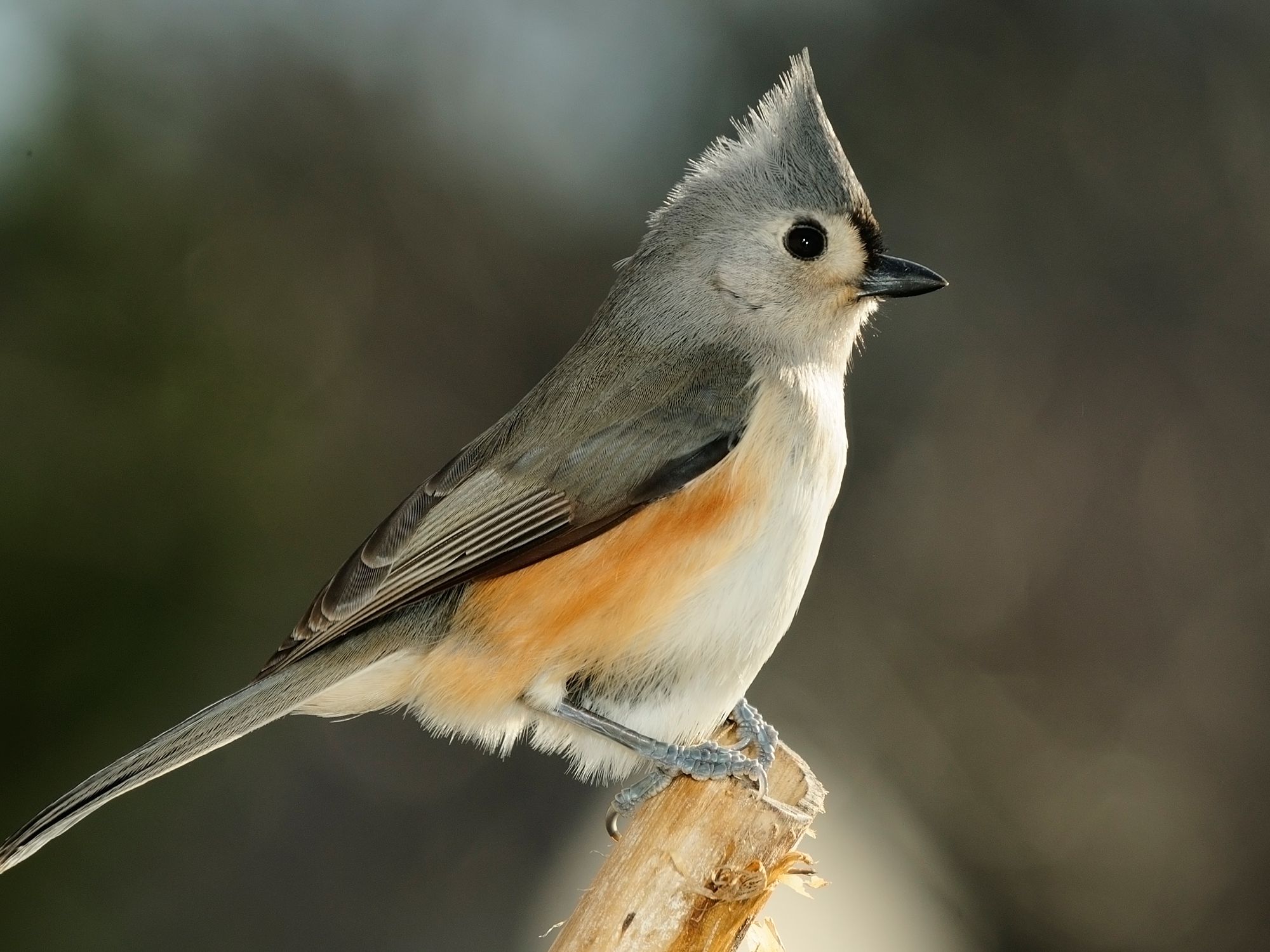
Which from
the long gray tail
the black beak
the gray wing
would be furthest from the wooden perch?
the black beak

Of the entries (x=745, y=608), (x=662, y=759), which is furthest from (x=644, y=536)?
(x=662, y=759)

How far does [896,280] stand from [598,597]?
3.66 feet

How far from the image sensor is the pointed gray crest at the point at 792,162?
3.13 meters

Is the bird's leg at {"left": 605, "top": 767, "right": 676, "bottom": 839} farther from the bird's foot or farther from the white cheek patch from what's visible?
the white cheek patch

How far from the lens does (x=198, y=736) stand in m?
2.62

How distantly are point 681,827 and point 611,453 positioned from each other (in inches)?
35.3

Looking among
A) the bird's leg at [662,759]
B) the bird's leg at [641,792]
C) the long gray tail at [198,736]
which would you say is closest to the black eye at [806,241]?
the bird's leg at [662,759]

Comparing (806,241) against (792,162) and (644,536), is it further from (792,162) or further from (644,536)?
(644,536)

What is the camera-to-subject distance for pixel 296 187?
5.81 metres

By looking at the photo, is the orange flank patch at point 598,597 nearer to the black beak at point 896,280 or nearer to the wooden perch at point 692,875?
the wooden perch at point 692,875

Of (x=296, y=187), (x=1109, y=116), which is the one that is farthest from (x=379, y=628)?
(x=1109, y=116)

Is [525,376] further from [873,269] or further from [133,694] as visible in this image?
[873,269]

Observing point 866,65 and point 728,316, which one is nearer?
point 728,316

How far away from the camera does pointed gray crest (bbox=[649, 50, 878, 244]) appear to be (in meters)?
3.13
